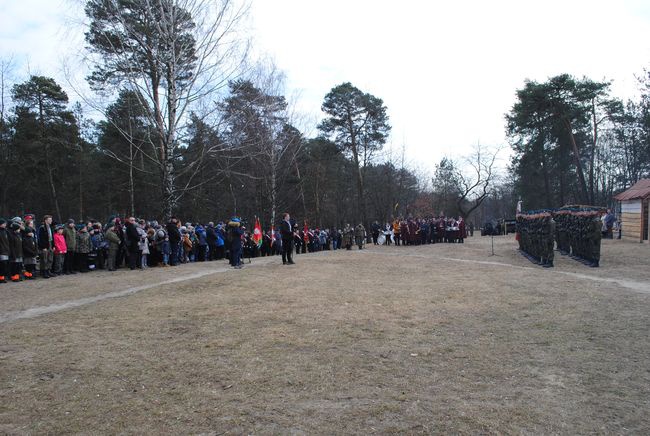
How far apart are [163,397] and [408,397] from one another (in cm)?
228

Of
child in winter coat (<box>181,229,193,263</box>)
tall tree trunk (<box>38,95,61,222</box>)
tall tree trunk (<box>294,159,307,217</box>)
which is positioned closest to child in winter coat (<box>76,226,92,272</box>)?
child in winter coat (<box>181,229,193,263</box>)

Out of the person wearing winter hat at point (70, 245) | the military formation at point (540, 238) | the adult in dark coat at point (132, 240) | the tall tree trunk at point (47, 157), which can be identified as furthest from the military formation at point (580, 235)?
the tall tree trunk at point (47, 157)

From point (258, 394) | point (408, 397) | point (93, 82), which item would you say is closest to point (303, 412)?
point (258, 394)

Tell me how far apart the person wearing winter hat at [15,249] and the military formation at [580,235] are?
54.3 ft

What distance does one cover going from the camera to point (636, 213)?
22281 millimetres

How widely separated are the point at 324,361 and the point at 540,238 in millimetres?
12528

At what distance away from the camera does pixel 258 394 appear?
4207 millimetres

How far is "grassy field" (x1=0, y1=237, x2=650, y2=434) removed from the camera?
371 cm

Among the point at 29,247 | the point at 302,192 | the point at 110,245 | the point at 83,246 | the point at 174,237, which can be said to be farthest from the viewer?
the point at 302,192

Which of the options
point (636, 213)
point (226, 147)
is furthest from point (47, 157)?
point (636, 213)

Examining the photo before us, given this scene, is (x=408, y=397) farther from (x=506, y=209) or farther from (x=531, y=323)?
(x=506, y=209)

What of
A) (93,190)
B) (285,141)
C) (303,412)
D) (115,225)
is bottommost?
(303,412)

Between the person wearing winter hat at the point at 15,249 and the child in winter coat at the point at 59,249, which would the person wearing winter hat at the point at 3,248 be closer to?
the person wearing winter hat at the point at 15,249

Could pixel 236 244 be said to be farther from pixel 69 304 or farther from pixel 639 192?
pixel 639 192
